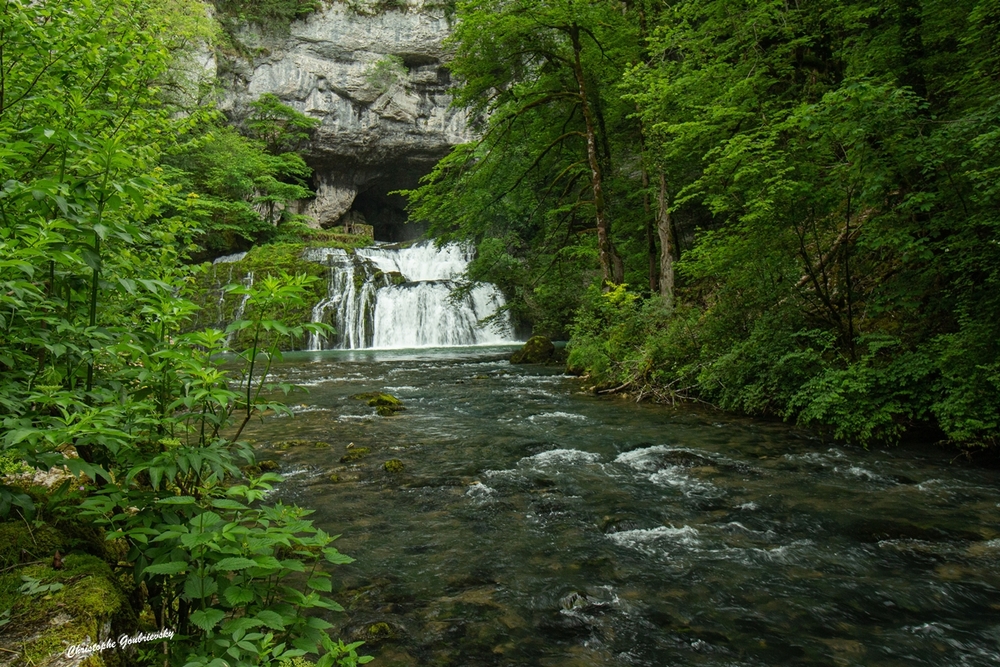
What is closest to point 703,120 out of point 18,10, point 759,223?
point 759,223

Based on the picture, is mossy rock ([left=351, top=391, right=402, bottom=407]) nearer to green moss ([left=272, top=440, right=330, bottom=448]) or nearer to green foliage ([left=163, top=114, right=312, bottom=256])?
green moss ([left=272, top=440, right=330, bottom=448])

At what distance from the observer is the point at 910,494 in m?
4.65

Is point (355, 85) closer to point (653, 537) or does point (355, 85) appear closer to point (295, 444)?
point (295, 444)

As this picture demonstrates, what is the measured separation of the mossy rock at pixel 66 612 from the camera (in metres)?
1.67

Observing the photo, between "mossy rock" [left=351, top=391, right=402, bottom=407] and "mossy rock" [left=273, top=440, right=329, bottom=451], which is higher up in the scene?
"mossy rock" [left=351, top=391, right=402, bottom=407]

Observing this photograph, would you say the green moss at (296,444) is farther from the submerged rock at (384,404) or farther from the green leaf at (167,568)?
the green leaf at (167,568)

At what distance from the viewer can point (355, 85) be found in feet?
110

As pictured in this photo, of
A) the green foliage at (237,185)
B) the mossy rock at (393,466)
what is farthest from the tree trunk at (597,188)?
the green foliage at (237,185)

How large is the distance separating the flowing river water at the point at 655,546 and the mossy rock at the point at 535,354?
8.46 metres

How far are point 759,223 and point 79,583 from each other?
24.3 feet

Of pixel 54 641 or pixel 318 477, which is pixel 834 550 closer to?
pixel 54 641

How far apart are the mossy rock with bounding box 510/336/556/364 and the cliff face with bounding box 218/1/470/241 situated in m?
20.2

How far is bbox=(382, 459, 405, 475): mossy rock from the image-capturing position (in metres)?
5.80

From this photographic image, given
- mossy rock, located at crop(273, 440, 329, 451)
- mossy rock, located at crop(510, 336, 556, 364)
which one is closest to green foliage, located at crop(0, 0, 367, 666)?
mossy rock, located at crop(273, 440, 329, 451)
